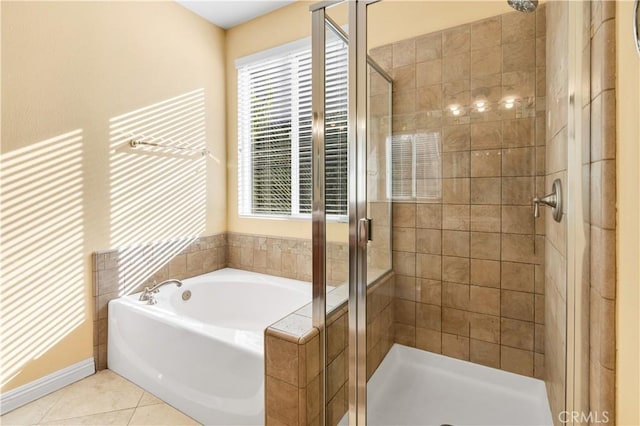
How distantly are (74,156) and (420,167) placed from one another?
6.76ft

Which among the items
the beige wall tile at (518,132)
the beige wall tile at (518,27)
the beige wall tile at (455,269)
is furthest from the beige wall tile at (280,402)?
the beige wall tile at (518,27)

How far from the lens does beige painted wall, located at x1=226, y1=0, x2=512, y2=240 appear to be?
64.3 inches

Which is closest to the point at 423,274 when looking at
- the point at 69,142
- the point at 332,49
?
the point at 332,49

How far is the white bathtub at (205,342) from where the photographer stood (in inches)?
57.2

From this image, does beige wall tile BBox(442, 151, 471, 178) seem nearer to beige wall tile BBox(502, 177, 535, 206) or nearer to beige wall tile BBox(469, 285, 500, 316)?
beige wall tile BBox(502, 177, 535, 206)

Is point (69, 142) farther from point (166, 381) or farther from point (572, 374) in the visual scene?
point (572, 374)

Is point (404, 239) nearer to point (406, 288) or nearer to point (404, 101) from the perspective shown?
point (406, 288)

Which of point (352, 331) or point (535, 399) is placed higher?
point (352, 331)

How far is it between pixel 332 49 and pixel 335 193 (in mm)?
608

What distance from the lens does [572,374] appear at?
0.95m

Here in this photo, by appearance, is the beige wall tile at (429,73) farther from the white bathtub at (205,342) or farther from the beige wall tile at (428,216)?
the white bathtub at (205,342)

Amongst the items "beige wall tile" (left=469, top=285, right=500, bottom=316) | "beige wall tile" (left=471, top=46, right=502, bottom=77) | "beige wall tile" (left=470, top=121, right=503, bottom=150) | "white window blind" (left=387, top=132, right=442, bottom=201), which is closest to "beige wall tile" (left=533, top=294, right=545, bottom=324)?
"beige wall tile" (left=469, top=285, right=500, bottom=316)

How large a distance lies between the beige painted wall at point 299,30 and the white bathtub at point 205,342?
474 millimetres
